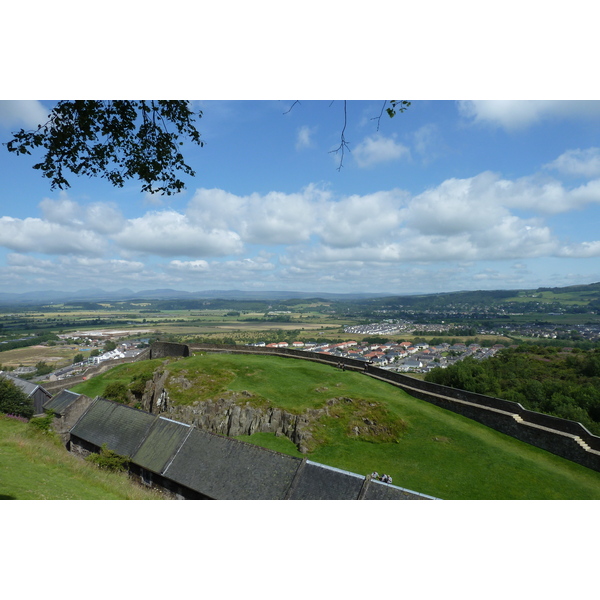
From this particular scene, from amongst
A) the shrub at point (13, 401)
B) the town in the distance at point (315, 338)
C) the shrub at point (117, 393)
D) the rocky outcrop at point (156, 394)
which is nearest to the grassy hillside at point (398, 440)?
the rocky outcrop at point (156, 394)

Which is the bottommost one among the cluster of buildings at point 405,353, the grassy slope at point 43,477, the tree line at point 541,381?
the cluster of buildings at point 405,353

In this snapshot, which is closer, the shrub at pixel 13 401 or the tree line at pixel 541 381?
the shrub at pixel 13 401

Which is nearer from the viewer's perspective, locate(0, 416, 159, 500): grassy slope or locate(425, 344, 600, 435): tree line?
locate(0, 416, 159, 500): grassy slope

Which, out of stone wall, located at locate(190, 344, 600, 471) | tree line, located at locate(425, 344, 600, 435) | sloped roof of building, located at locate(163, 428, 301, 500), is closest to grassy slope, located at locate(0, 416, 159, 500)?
sloped roof of building, located at locate(163, 428, 301, 500)

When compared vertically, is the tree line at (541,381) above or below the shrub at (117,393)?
below

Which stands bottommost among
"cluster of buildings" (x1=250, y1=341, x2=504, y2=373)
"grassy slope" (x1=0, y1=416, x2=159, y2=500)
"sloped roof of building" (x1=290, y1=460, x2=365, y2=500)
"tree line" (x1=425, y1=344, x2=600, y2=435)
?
"cluster of buildings" (x1=250, y1=341, x2=504, y2=373)

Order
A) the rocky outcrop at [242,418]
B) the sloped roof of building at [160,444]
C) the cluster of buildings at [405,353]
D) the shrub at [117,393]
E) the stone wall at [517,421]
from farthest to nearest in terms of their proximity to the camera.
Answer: the cluster of buildings at [405,353], the shrub at [117,393], the rocky outcrop at [242,418], the sloped roof of building at [160,444], the stone wall at [517,421]

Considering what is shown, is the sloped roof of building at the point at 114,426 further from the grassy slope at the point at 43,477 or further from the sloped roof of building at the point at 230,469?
the grassy slope at the point at 43,477

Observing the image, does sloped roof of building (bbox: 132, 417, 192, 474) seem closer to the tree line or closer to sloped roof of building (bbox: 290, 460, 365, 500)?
sloped roof of building (bbox: 290, 460, 365, 500)
